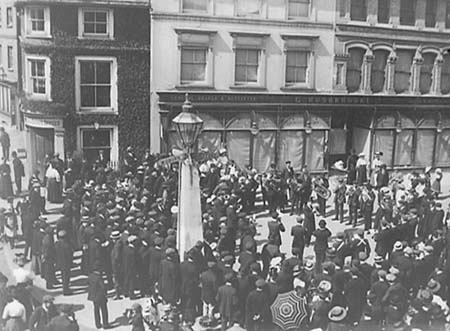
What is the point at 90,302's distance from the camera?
8375 millimetres

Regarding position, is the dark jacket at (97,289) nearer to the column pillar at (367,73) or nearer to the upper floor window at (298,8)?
the upper floor window at (298,8)

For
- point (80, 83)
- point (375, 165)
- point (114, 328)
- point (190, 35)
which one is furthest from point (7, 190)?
point (375, 165)

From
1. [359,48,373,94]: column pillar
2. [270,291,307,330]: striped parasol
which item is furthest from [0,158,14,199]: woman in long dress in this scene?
[359,48,373,94]: column pillar

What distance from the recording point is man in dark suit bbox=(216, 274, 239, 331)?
7430 mm

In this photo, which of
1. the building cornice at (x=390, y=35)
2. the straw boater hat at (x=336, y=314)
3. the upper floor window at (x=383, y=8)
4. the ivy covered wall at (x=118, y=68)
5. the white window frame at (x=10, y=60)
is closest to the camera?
the straw boater hat at (x=336, y=314)

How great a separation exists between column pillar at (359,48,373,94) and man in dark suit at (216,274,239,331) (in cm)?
840

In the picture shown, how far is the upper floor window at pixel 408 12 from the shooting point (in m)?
13.3

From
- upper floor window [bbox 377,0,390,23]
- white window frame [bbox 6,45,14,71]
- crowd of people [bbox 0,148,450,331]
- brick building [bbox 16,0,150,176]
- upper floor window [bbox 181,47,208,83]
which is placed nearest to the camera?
crowd of people [bbox 0,148,450,331]

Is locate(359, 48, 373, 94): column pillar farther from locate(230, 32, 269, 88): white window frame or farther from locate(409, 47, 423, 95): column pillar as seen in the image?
locate(230, 32, 269, 88): white window frame

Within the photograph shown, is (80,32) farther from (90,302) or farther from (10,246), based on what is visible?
(90,302)

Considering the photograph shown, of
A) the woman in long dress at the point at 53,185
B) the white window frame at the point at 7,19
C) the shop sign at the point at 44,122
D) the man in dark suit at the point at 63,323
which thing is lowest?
the man in dark suit at the point at 63,323

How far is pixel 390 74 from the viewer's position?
14.3 m

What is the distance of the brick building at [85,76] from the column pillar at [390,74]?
5697 millimetres

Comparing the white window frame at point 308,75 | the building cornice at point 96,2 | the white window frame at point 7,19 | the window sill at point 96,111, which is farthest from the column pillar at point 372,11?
the white window frame at point 7,19
